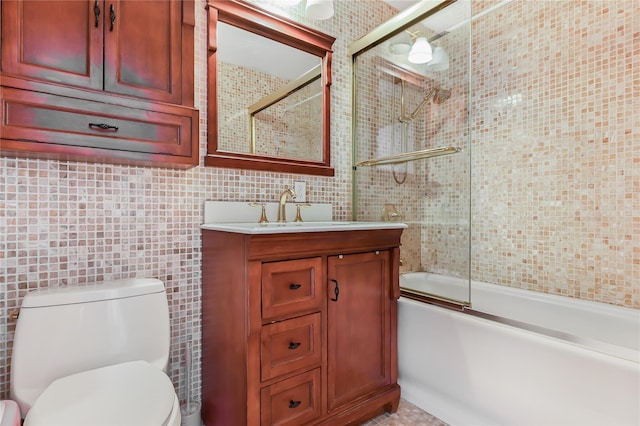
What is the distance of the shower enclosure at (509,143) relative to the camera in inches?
72.7

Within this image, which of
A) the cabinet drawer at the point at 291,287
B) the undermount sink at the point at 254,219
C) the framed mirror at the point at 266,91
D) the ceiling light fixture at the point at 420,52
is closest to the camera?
the cabinet drawer at the point at 291,287

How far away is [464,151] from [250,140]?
1245mm

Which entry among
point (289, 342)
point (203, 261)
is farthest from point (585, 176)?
point (203, 261)

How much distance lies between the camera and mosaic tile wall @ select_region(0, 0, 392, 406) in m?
1.22

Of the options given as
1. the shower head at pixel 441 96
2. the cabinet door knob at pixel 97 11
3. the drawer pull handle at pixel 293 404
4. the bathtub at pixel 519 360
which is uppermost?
the shower head at pixel 441 96

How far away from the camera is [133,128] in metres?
1.22

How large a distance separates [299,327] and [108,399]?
68 cm

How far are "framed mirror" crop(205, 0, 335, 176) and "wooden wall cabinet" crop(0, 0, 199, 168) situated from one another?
0.32 m

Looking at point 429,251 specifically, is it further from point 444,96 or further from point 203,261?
point 203,261

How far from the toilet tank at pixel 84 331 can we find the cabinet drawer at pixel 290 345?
441mm

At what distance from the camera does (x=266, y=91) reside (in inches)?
72.9

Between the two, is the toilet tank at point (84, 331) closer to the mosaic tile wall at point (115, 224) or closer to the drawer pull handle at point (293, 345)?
the mosaic tile wall at point (115, 224)

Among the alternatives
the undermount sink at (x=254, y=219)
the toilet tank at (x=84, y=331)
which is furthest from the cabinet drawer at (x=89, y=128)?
the toilet tank at (x=84, y=331)

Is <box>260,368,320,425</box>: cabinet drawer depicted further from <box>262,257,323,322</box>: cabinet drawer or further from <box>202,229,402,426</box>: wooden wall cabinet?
<box>262,257,323,322</box>: cabinet drawer
